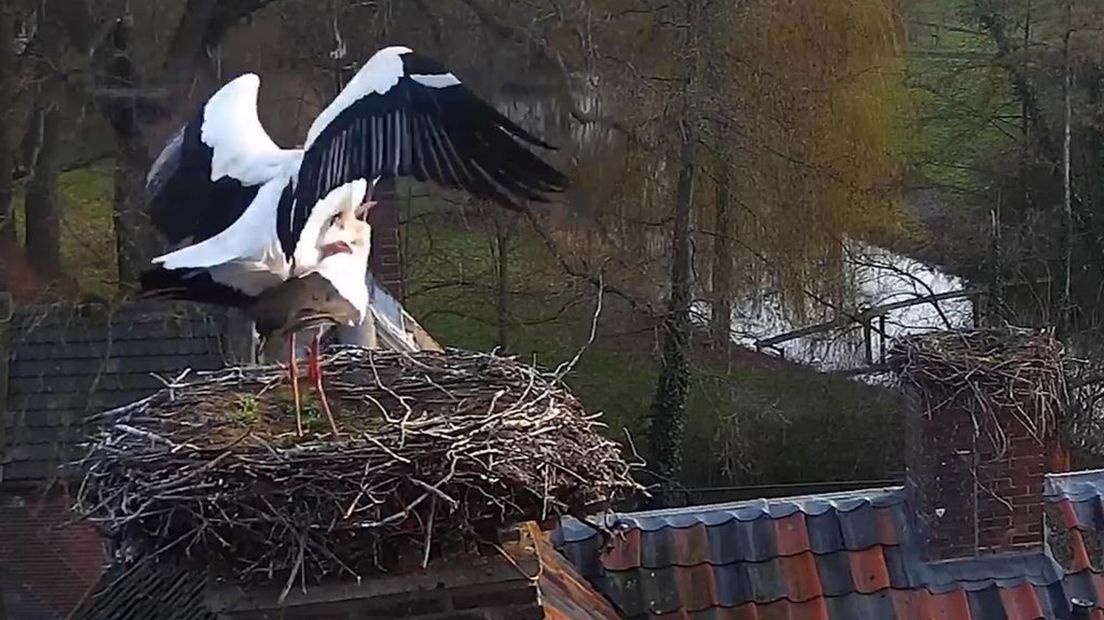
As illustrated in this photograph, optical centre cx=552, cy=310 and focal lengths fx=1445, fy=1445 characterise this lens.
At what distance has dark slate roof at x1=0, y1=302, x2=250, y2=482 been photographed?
820 centimetres

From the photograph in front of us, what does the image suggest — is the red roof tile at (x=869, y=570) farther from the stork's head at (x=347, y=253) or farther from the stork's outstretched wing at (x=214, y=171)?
the stork's outstretched wing at (x=214, y=171)

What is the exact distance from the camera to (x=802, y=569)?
4480 mm

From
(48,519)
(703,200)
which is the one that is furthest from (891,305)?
(48,519)

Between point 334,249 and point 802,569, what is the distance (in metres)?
1.75

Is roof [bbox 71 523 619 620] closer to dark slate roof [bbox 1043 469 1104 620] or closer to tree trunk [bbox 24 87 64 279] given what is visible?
dark slate roof [bbox 1043 469 1104 620]

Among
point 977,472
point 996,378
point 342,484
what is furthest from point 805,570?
point 342,484

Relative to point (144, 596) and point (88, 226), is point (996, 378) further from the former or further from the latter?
point (88, 226)

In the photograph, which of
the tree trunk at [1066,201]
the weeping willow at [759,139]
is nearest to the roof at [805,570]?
the weeping willow at [759,139]

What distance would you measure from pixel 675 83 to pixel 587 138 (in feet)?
3.05

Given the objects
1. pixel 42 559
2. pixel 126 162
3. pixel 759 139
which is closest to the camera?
pixel 126 162

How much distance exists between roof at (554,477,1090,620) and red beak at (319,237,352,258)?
1147 mm

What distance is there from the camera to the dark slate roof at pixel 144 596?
5156 millimetres

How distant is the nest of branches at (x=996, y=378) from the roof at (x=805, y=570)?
411 millimetres

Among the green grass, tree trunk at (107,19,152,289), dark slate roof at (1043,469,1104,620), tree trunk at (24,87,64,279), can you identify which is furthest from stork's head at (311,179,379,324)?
the green grass
